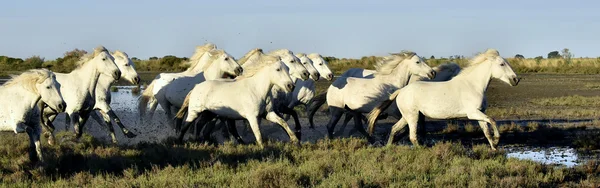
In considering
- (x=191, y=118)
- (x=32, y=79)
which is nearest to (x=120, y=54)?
(x=191, y=118)

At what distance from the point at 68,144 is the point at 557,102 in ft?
54.4

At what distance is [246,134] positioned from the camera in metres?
16.2

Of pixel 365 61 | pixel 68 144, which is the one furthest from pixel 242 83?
pixel 365 61

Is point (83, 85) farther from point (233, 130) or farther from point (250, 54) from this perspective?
point (250, 54)

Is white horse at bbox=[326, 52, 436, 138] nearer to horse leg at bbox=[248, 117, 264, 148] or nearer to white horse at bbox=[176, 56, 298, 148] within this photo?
white horse at bbox=[176, 56, 298, 148]

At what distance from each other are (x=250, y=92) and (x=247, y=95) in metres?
0.08

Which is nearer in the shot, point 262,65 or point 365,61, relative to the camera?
point 262,65

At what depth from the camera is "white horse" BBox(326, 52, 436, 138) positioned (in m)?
14.3

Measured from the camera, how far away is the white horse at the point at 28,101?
432 inches

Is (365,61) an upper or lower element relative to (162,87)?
A: lower

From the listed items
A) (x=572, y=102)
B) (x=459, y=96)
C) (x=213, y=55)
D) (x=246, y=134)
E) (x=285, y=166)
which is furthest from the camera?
(x=572, y=102)

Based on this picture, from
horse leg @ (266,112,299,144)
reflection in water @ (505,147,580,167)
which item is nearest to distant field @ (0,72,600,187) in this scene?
reflection in water @ (505,147,580,167)

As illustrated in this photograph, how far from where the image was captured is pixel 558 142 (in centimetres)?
1430

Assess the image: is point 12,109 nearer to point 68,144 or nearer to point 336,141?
point 68,144
